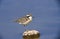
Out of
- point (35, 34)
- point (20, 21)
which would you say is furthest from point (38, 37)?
point (20, 21)

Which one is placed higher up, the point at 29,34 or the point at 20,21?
the point at 20,21

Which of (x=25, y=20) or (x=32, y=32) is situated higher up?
(x=25, y=20)

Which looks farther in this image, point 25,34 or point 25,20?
point 25,20

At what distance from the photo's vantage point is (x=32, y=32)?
51.8 inches

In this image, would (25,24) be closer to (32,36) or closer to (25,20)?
(25,20)

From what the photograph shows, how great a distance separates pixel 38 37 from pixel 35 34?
0.04 m

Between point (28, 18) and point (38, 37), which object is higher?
point (28, 18)

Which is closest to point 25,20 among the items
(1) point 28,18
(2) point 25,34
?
(1) point 28,18

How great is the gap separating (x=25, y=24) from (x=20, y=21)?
68 millimetres

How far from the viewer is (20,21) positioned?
156cm

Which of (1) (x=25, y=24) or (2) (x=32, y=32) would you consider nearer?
(2) (x=32, y=32)

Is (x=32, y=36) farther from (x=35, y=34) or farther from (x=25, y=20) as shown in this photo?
(x=25, y=20)

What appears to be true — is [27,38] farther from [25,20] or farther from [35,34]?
[25,20]

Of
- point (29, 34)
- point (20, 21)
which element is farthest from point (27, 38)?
point (20, 21)
